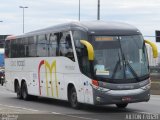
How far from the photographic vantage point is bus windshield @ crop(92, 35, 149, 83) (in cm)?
1819

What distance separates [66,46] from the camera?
2034 centimetres

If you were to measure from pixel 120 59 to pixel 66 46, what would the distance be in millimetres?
2798

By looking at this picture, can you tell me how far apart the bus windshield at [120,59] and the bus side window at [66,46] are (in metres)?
1.61

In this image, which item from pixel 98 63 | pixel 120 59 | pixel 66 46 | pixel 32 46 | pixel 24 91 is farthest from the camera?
pixel 24 91

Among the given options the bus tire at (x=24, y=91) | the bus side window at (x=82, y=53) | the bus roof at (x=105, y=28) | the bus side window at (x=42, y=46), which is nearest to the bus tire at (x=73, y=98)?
the bus side window at (x=82, y=53)

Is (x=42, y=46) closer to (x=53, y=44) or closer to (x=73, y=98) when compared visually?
(x=53, y=44)

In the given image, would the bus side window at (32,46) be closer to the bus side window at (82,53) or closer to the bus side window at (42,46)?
the bus side window at (42,46)

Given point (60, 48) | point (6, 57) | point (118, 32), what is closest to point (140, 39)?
point (118, 32)

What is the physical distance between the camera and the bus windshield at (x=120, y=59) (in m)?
18.2

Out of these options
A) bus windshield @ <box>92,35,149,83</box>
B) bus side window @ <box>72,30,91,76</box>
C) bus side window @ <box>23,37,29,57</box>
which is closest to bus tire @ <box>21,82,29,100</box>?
bus side window @ <box>23,37,29,57</box>

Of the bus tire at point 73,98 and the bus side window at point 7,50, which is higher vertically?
the bus side window at point 7,50

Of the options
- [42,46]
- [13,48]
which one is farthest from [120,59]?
[13,48]

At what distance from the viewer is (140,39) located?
19016mm

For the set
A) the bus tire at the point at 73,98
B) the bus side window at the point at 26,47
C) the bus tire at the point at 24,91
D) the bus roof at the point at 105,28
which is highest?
the bus roof at the point at 105,28
